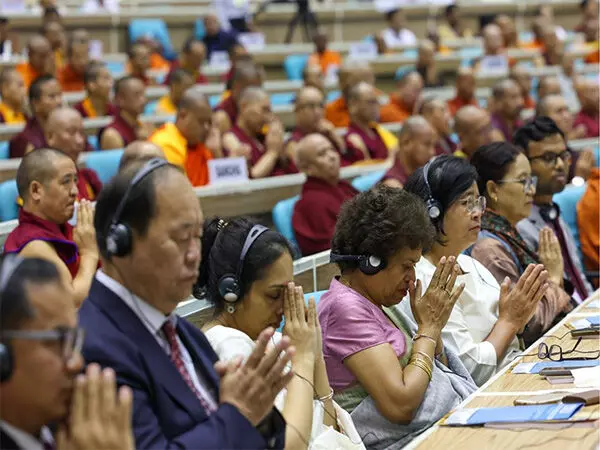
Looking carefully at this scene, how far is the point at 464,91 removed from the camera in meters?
8.61

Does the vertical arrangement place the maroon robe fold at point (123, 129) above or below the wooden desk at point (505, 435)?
above

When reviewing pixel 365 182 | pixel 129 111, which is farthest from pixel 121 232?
pixel 129 111

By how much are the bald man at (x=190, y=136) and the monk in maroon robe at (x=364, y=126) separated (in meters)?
1.34

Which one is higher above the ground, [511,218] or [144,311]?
[144,311]

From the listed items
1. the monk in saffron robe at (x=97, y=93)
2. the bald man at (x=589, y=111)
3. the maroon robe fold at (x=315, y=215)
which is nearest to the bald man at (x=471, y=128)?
the maroon robe fold at (x=315, y=215)

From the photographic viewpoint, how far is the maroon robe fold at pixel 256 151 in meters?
6.30

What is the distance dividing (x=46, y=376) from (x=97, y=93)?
594 cm

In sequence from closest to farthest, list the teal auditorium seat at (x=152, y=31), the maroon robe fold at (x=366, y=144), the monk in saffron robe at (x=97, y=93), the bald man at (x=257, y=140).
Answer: the bald man at (x=257, y=140)
the maroon robe fold at (x=366, y=144)
the monk in saffron robe at (x=97, y=93)
the teal auditorium seat at (x=152, y=31)

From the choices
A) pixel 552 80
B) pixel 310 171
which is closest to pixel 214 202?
pixel 310 171

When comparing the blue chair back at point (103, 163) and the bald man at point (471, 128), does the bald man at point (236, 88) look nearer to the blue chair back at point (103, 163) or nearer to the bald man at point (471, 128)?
the bald man at point (471, 128)

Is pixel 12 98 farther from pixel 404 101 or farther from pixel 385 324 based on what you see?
pixel 385 324

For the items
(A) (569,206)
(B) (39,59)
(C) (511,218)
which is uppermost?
(B) (39,59)

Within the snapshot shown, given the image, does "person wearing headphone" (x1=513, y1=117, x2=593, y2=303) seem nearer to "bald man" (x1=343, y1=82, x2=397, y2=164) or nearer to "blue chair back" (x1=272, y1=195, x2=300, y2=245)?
"blue chair back" (x1=272, y1=195, x2=300, y2=245)

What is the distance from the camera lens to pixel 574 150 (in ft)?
21.7
